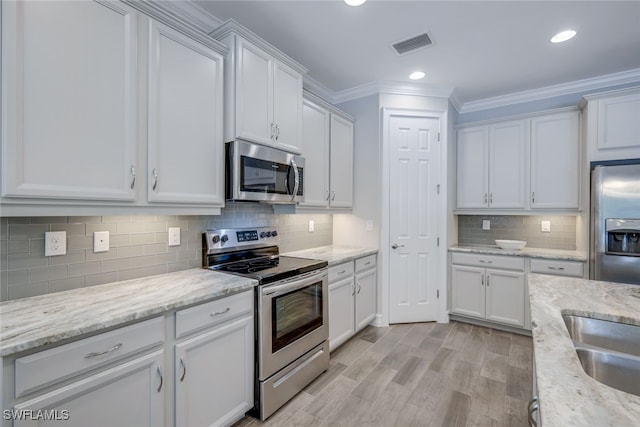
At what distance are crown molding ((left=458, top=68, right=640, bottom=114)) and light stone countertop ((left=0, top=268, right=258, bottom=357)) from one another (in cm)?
372

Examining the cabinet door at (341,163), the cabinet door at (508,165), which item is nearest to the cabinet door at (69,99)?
the cabinet door at (341,163)

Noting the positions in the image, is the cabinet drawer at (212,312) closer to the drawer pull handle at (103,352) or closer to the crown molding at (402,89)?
the drawer pull handle at (103,352)

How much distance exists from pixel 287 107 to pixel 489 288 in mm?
2937

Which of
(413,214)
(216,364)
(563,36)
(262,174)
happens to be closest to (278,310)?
(216,364)

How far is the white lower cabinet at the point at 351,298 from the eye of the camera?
270cm

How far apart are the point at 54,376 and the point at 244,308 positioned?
35.1 inches

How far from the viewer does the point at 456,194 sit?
3822 millimetres

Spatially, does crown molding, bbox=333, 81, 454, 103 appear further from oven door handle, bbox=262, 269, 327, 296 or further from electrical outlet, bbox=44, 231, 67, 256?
electrical outlet, bbox=44, 231, 67, 256

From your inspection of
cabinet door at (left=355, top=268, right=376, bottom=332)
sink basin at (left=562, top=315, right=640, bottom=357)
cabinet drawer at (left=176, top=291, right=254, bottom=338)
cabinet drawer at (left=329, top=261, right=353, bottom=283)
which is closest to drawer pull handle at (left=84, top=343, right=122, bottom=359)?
cabinet drawer at (left=176, top=291, right=254, bottom=338)

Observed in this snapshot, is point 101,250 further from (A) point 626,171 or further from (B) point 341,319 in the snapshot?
(A) point 626,171

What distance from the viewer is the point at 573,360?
89 cm

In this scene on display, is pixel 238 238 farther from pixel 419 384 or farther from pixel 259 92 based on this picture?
pixel 419 384

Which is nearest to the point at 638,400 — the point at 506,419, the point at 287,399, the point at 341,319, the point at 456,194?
the point at 506,419

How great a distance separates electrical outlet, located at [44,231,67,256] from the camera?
1.51m
